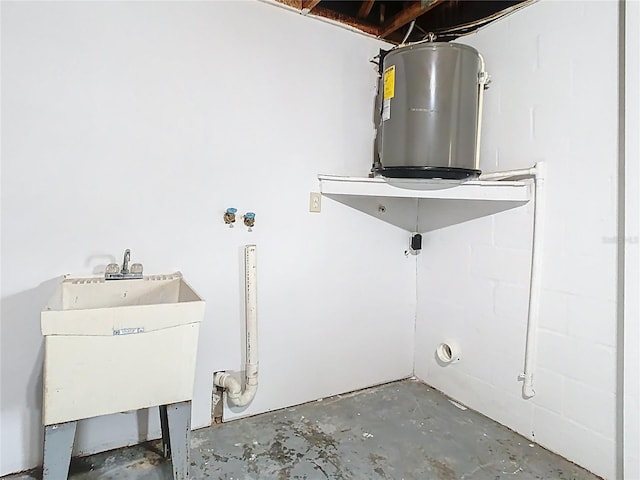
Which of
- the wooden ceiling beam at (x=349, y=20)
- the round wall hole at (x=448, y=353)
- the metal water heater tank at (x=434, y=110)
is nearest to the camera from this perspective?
the metal water heater tank at (x=434, y=110)

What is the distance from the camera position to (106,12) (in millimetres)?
1787

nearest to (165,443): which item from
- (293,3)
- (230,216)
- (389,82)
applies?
(230,216)

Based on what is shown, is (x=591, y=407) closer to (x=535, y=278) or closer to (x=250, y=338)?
(x=535, y=278)

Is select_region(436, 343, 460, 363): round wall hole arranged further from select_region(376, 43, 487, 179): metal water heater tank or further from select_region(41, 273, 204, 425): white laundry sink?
select_region(41, 273, 204, 425): white laundry sink

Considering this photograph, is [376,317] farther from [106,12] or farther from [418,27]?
[106,12]

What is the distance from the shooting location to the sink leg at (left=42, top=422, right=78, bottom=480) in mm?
1389

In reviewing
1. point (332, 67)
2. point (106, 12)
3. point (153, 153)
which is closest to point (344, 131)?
point (332, 67)

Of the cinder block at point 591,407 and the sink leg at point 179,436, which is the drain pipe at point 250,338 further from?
the cinder block at point 591,407

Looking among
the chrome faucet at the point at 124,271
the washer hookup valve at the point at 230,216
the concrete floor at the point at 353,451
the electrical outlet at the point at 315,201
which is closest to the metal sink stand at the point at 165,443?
the concrete floor at the point at 353,451

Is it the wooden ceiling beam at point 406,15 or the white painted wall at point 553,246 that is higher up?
the wooden ceiling beam at point 406,15

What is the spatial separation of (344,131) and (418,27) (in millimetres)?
853

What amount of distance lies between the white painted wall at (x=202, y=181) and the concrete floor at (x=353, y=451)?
0.14 metres

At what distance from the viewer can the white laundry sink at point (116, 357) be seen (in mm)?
1326

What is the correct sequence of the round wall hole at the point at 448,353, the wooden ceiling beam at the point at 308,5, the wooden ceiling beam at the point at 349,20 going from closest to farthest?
the wooden ceiling beam at the point at 308,5, the wooden ceiling beam at the point at 349,20, the round wall hole at the point at 448,353
